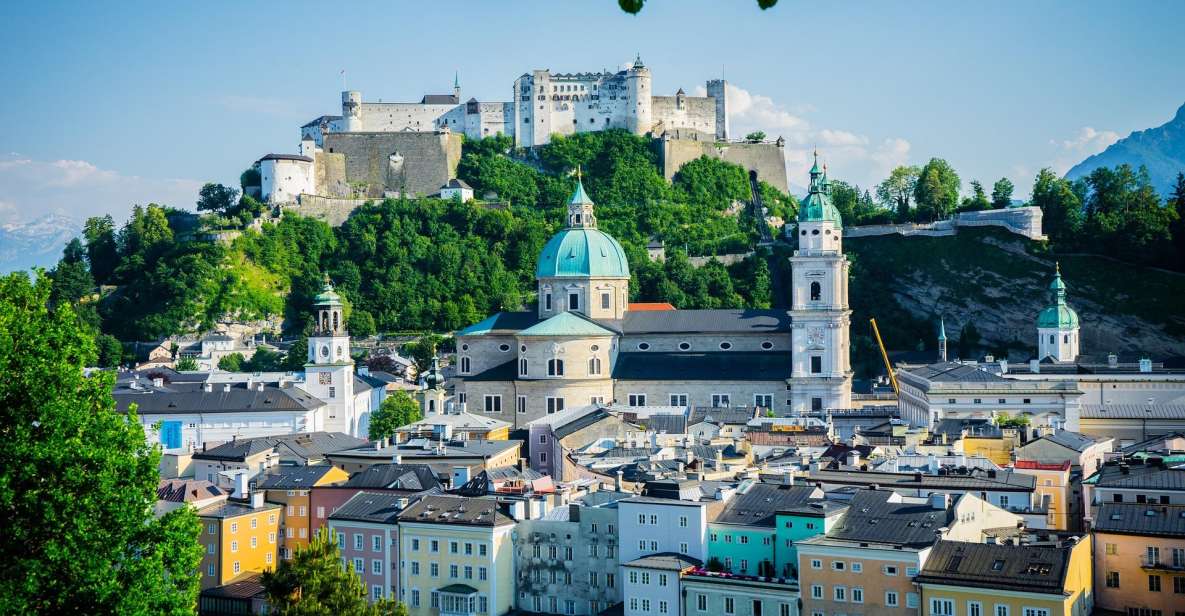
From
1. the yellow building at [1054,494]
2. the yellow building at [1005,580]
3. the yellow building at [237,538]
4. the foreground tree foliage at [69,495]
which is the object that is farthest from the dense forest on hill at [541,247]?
the foreground tree foliage at [69,495]

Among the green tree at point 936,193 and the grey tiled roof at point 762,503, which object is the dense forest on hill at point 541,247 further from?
the grey tiled roof at point 762,503

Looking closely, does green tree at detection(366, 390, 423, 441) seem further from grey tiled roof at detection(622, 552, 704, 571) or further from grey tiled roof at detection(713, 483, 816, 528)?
grey tiled roof at detection(622, 552, 704, 571)

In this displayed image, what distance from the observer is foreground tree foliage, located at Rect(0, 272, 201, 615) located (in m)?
20.7

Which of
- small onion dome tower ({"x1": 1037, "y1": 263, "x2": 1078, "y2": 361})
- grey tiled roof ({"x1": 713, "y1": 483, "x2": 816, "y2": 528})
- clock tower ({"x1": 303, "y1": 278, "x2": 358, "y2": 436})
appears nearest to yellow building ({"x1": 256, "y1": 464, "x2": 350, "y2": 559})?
grey tiled roof ({"x1": 713, "y1": 483, "x2": 816, "y2": 528})

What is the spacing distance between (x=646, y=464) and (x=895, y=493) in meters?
11.2

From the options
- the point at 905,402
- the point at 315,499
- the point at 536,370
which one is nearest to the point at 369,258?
the point at 536,370

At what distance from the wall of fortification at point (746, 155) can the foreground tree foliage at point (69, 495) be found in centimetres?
9418

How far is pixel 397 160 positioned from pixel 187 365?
1101 inches

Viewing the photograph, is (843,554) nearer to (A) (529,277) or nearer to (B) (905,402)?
(B) (905,402)

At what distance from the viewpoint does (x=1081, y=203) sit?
3932 inches

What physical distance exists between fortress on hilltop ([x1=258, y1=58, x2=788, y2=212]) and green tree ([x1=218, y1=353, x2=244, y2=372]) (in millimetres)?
20509

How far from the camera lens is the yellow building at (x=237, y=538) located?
44.4 metres

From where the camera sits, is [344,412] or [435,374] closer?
[344,412]

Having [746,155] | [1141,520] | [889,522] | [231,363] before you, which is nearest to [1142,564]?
[1141,520]
